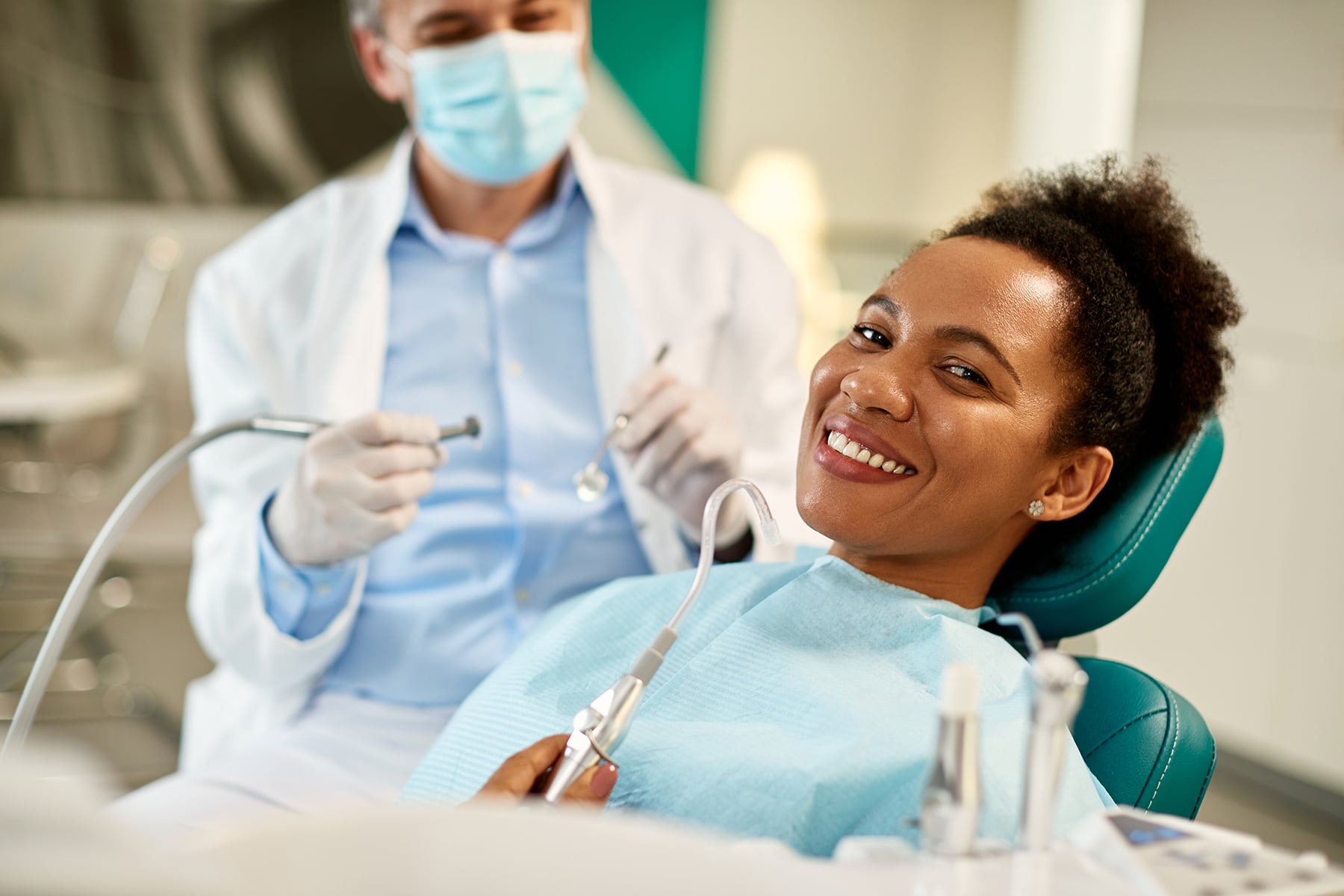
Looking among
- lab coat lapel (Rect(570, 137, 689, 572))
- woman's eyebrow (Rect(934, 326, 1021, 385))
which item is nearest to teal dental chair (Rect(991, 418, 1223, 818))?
woman's eyebrow (Rect(934, 326, 1021, 385))

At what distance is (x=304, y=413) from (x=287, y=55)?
125 inches

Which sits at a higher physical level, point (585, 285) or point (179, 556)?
point (585, 285)

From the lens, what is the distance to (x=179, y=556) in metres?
3.58

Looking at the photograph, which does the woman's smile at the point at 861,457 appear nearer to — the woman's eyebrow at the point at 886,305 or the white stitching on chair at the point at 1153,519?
the woman's eyebrow at the point at 886,305

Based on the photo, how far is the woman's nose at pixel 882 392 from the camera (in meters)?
1.21

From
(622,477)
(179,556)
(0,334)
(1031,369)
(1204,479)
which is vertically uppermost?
(1031,369)

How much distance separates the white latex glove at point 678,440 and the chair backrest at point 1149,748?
577 mm

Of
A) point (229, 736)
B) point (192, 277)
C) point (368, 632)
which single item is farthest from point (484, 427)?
point (192, 277)

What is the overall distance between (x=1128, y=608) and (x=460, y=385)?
978mm

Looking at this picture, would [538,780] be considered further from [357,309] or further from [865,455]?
[357,309]

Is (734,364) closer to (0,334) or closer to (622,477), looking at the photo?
(622,477)

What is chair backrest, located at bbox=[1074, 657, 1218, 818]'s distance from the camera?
3.75ft

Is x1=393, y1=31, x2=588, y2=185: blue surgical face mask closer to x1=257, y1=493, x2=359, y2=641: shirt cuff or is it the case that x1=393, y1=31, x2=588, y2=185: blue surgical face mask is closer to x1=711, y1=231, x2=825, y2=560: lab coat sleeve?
x1=711, y1=231, x2=825, y2=560: lab coat sleeve

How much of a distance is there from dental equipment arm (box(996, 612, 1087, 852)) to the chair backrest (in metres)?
0.41
